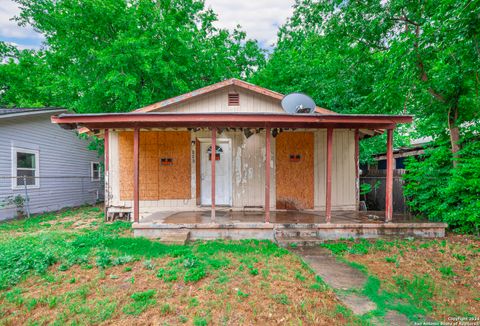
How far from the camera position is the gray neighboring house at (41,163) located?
759 centimetres

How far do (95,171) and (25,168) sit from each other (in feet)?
12.7

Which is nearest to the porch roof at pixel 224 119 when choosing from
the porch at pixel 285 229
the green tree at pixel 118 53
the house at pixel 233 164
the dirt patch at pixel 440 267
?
the house at pixel 233 164

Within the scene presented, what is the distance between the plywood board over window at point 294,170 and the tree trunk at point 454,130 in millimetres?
3235

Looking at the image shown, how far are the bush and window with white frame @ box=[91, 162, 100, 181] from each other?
13.4 metres

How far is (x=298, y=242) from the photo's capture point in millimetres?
4621

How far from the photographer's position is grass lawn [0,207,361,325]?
237 cm

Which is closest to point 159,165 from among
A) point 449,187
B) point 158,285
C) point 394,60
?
point 158,285

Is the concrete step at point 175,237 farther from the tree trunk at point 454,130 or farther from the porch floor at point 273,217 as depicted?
the tree trunk at point 454,130

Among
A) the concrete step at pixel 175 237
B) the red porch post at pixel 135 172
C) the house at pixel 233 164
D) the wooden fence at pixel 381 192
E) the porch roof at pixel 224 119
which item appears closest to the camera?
the concrete step at pixel 175 237

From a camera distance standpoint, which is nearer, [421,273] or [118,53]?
[421,273]

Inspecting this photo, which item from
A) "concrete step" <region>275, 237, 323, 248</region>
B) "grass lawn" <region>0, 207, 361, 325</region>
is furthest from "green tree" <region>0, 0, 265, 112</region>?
"concrete step" <region>275, 237, 323, 248</region>

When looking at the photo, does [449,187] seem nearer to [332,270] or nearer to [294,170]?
[294,170]

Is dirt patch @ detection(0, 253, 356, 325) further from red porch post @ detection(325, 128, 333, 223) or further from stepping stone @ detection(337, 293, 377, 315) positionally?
red porch post @ detection(325, 128, 333, 223)

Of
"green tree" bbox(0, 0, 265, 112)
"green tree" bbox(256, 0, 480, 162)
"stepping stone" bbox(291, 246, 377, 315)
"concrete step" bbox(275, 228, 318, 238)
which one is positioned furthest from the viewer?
"green tree" bbox(0, 0, 265, 112)
